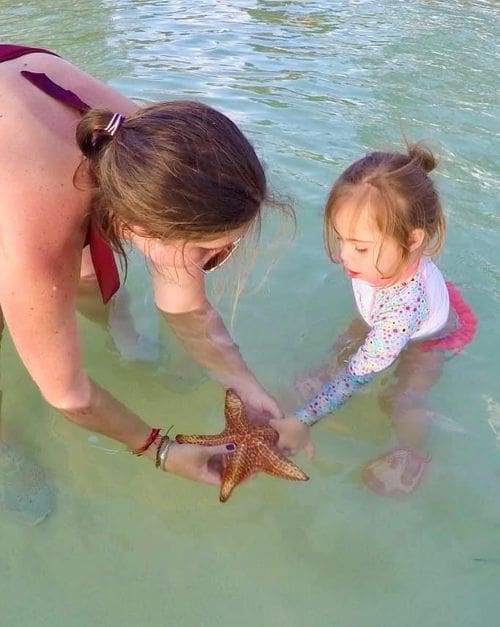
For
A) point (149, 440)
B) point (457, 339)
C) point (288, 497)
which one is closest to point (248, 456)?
point (149, 440)

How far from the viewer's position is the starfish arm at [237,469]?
2.48m

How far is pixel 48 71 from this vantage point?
2.26 m

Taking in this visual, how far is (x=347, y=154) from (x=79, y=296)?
2973mm

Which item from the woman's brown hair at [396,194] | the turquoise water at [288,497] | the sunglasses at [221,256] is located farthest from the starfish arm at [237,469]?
the woman's brown hair at [396,194]

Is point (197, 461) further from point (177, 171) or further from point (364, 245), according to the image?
point (177, 171)

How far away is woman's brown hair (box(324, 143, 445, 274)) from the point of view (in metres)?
2.57

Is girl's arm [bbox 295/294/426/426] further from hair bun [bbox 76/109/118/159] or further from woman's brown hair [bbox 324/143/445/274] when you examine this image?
hair bun [bbox 76/109/118/159]

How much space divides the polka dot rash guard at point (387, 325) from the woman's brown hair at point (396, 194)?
7.1 inches

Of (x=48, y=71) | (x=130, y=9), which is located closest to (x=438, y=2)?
(x=130, y=9)

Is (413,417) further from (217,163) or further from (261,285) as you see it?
(217,163)

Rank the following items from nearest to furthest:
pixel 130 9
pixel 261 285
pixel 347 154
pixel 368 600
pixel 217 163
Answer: pixel 217 163 < pixel 368 600 < pixel 261 285 < pixel 347 154 < pixel 130 9

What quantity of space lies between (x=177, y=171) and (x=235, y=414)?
1.22 meters

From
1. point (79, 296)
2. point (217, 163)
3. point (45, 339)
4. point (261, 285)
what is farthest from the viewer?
point (261, 285)

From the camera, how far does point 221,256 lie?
246cm
